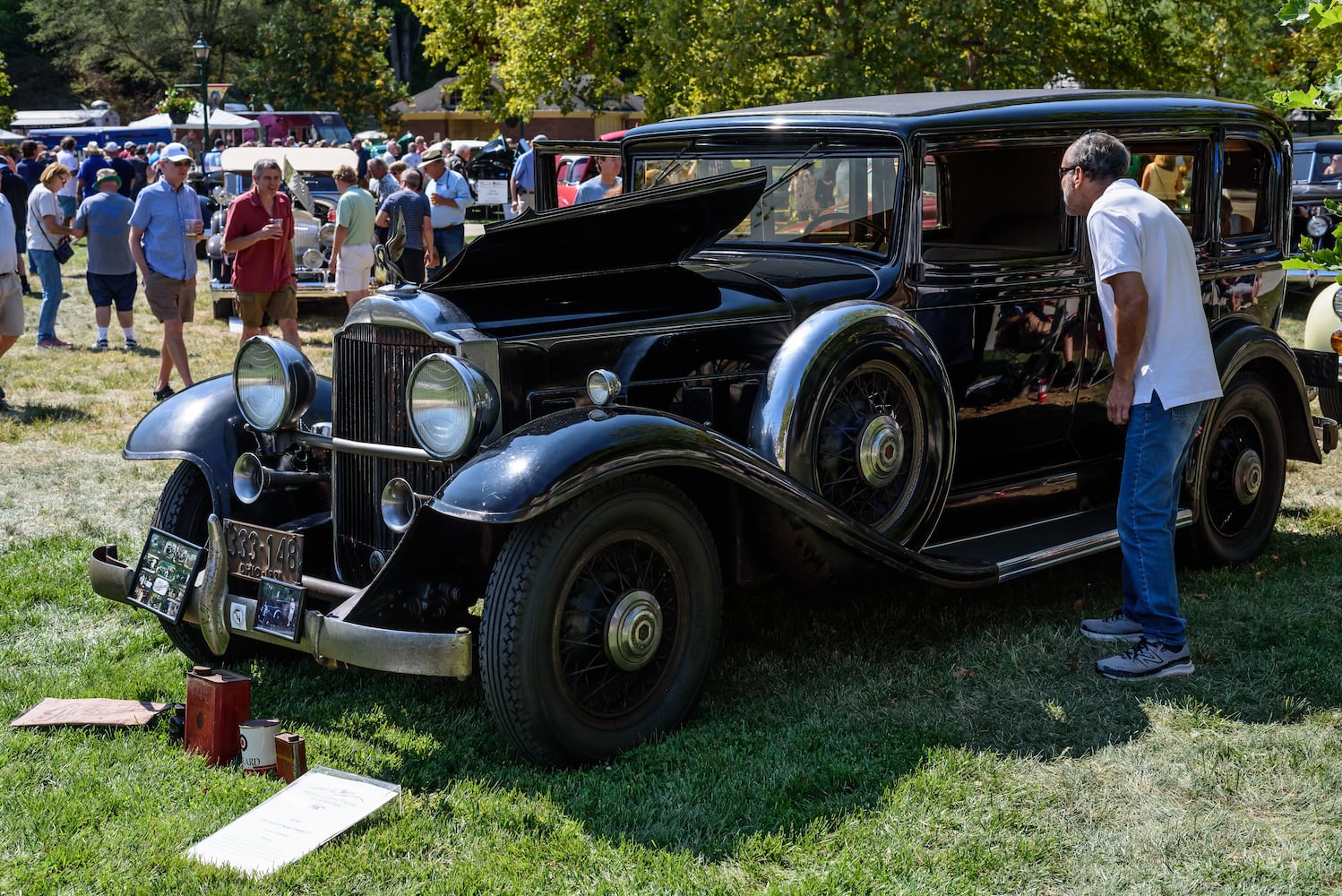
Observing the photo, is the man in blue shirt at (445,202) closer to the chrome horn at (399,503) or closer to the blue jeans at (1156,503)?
the chrome horn at (399,503)

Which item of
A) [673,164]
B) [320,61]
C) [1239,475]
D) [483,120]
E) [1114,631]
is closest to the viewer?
[1114,631]

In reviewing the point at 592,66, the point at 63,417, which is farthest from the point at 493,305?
the point at 592,66

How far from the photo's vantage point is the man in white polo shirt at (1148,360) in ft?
14.0

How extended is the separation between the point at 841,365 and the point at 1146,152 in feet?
6.75

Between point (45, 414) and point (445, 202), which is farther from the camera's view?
point (445, 202)

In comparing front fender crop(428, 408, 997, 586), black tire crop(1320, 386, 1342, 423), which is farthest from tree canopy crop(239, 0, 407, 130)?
front fender crop(428, 408, 997, 586)

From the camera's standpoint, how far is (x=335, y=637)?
141 inches

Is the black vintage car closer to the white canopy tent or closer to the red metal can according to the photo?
the red metal can

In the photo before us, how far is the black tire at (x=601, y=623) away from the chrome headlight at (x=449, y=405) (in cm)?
37

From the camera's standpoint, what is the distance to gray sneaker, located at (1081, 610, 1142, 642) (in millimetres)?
4676

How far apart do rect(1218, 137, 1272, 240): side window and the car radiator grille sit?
12.1 feet

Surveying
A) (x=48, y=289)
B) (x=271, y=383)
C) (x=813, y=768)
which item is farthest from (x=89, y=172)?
(x=813, y=768)

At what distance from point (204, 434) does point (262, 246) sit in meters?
5.49

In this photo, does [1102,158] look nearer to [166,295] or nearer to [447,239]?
[166,295]
